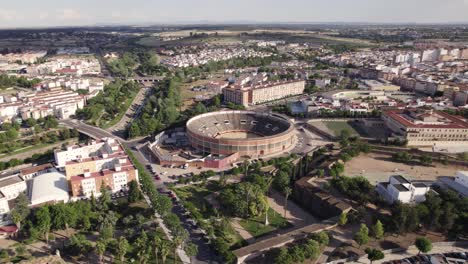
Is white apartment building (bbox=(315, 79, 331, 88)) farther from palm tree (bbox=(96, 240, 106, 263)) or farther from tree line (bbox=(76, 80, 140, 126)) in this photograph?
palm tree (bbox=(96, 240, 106, 263))

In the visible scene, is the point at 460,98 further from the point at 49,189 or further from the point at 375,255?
the point at 49,189

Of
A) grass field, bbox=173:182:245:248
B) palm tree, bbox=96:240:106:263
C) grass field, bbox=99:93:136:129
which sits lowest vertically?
grass field, bbox=173:182:245:248

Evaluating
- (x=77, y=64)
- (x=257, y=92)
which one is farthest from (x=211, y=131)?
(x=77, y=64)

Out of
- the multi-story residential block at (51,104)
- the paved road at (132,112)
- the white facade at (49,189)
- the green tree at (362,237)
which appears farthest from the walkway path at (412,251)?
the multi-story residential block at (51,104)

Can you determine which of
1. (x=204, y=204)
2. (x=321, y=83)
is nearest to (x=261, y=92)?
(x=321, y=83)

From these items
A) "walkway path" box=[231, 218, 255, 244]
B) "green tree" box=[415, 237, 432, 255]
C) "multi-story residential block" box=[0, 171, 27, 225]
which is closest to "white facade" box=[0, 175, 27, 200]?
"multi-story residential block" box=[0, 171, 27, 225]

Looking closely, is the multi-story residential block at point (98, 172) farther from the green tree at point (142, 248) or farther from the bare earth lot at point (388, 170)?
the bare earth lot at point (388, 170)
